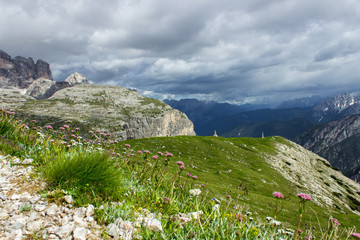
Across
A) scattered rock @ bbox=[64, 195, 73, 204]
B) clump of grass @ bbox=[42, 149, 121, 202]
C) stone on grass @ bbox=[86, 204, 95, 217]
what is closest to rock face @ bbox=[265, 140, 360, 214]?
clump of grass @ bbox=[42, 149, 121, 202]

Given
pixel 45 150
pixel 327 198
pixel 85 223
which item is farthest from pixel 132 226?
pixel 327 198

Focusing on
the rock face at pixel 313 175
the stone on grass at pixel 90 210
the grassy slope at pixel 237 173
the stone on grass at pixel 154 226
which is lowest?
the rock face at pixel 313 175

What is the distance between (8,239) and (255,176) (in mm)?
46814

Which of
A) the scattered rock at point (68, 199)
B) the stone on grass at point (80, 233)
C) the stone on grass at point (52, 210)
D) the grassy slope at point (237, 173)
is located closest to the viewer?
the stone on grass at point (80, 233)

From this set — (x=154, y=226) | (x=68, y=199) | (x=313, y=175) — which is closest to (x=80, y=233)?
(x=68, y=199)

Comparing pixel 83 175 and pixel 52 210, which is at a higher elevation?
pixel 83 175

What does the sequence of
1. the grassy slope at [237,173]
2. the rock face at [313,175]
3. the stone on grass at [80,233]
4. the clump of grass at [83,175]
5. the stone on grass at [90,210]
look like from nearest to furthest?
the stone on grass at [80,233] < the stone on grass at [90,210] < the clump of grass at [83,175] < the grassy slope at [237,173] < the rock face at [313,175]

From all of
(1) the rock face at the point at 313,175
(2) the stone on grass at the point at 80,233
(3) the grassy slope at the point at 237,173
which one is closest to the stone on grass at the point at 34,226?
(2) the stone on grass at the point at 80,233

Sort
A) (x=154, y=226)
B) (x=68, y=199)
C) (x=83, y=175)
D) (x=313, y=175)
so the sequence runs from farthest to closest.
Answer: (x=313, y=175)
(x=83, y=175)
(x=68, y=199)
(x=154, y=226)

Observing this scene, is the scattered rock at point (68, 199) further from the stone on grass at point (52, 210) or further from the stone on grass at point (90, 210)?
the stone on grass at point (90, 210)

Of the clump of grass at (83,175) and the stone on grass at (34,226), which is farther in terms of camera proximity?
the clump of grass at (83,175)

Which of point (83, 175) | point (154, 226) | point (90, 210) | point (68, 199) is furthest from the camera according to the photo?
point (83, 175)

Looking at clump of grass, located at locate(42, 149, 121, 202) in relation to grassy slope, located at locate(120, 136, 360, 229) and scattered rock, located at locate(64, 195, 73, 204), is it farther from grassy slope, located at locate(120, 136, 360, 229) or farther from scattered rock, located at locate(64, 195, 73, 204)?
grassy slope, located at locate(120, 136, 360, 229)

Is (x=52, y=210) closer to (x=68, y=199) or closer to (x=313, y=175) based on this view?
(x=68, y=199)
